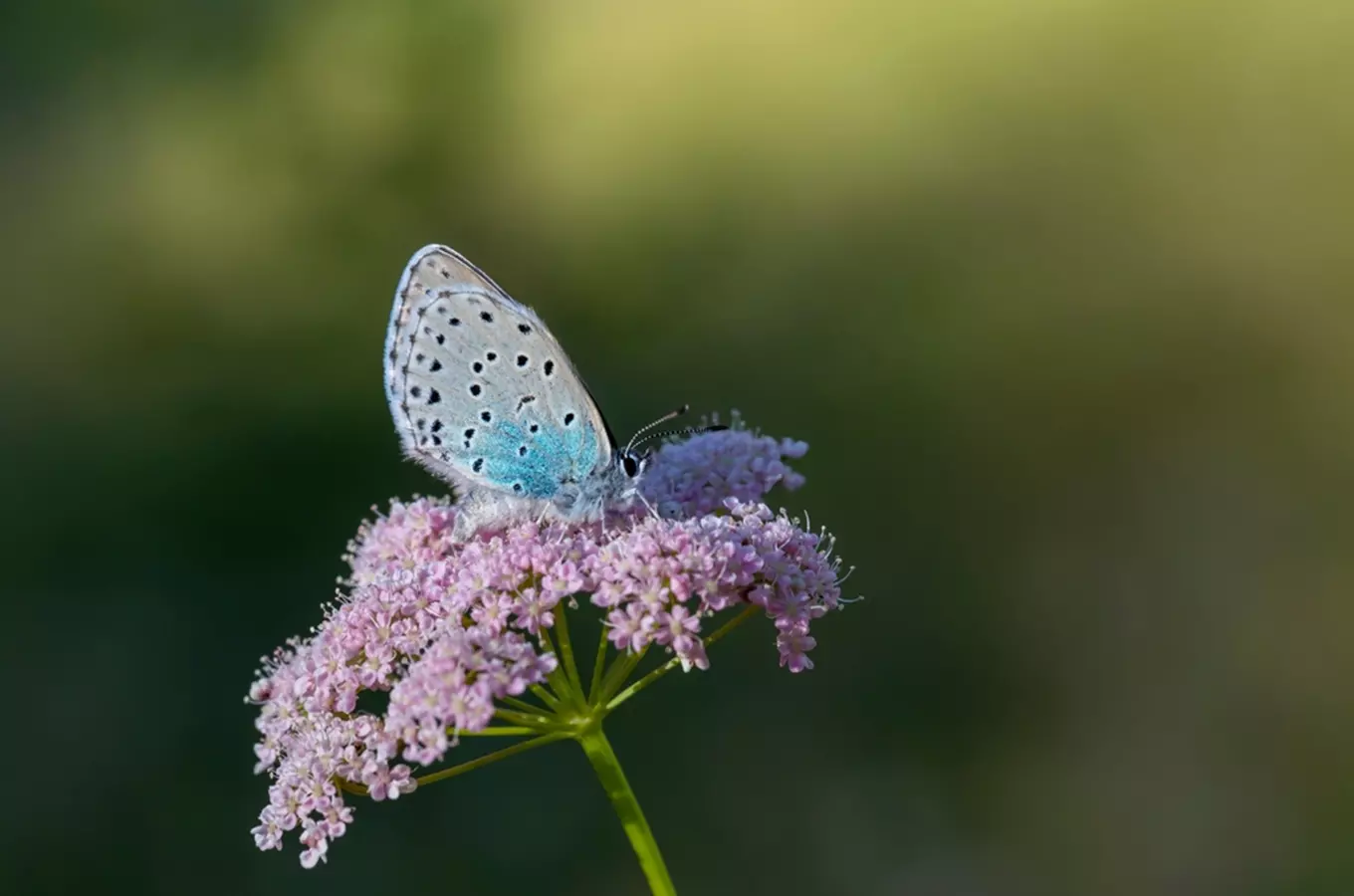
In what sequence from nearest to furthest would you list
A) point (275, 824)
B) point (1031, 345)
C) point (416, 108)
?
1. point (275, 824)
2. point (1031, 345)
3. point (416, 108)

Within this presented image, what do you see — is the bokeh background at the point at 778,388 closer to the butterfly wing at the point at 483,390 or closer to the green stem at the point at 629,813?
the butterfly wing at the point at 483,390

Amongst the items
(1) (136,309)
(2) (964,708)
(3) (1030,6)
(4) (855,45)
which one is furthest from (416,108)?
(2) (964,708)

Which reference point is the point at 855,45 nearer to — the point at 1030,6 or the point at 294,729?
the point at 1030,6

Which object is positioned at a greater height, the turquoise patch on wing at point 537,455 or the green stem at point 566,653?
the turquoise patch on wing at point 537,455

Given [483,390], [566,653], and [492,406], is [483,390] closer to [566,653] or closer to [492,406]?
[492,406]

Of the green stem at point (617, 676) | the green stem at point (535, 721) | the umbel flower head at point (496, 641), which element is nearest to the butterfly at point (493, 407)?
the umbel flower head at point (496, 641)

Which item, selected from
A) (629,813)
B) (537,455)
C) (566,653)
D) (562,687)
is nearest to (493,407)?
(537,455)

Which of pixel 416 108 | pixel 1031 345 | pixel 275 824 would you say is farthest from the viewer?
pixel 416 108
